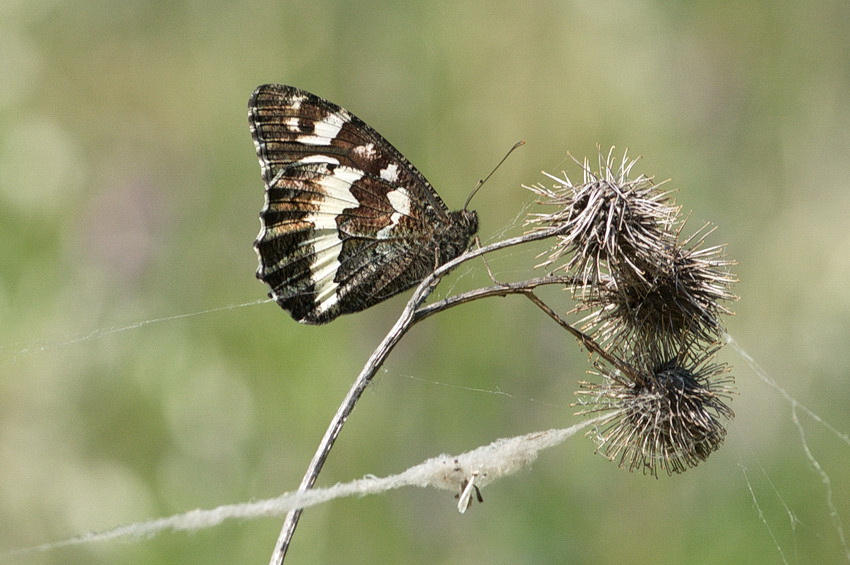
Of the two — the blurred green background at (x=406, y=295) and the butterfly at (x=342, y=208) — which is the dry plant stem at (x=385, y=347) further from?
the blurred green background at (x=406, y=295)

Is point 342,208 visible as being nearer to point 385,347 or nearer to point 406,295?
point 385,347

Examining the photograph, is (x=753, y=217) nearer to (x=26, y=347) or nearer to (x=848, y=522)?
(x=848, y=522)

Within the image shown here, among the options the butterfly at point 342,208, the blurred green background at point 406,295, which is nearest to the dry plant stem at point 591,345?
the butterfly at point 342,208

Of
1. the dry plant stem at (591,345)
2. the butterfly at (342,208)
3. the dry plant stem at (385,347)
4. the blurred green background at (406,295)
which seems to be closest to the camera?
the dry plant stem at (385,347)

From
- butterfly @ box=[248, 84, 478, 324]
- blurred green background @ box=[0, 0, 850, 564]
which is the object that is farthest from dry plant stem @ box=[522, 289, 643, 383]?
blurred green background @ box=[0, 0, 850, 564]

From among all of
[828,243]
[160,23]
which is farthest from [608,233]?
[160,23]

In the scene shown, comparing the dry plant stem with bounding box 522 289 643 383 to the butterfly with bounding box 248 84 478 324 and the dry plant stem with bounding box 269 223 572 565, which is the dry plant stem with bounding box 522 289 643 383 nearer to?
the dry plant stem with bounding box 269 223 572 565
